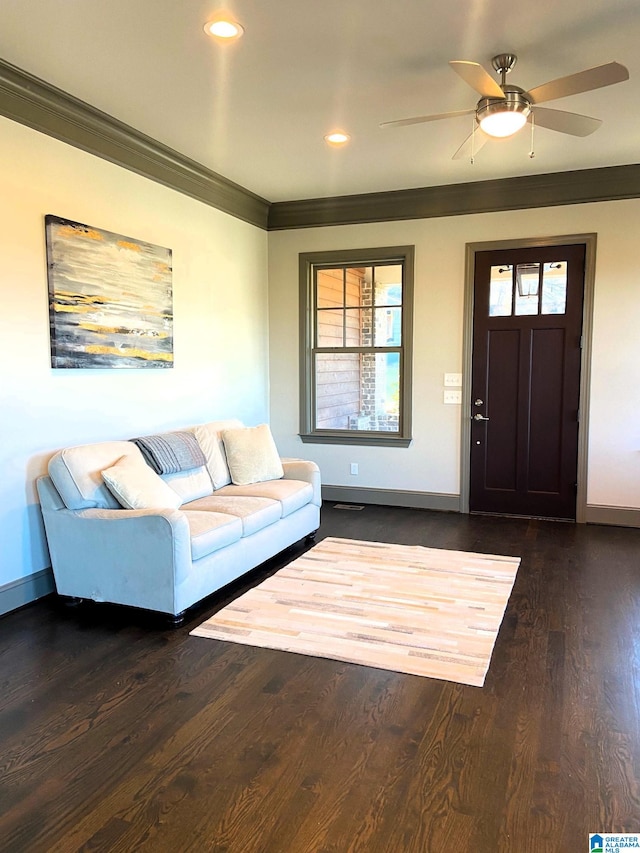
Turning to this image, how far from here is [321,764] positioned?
2117 millimetres

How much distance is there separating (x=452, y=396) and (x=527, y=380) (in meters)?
0.67

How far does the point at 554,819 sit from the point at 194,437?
10.8ft

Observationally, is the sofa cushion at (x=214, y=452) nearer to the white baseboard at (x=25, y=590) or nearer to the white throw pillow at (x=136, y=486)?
the white throw pillow at (x=136, y=486)

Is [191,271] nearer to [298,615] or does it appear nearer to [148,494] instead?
[148,494]

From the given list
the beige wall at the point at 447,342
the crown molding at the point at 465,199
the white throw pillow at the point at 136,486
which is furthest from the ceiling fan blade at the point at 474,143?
the white throw pillow at the point at 136,486

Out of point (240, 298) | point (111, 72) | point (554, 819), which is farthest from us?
point (240, 298)

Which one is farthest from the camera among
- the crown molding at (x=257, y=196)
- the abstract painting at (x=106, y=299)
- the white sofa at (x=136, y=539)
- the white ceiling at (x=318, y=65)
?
the abstract painting at (x=106, y=299)

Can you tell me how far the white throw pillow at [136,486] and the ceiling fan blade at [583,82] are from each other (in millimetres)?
2833

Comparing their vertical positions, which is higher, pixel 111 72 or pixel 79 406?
pixel 111 72

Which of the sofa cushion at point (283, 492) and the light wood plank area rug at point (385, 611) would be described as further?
the sofa cushion at point (283, 492)

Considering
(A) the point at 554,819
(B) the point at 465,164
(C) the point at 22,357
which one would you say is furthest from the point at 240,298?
(A) the point at 554,819

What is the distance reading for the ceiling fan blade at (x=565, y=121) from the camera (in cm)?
313

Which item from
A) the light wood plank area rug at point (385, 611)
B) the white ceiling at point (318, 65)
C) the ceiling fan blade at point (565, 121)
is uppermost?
the white ceiling at point (318, 65)

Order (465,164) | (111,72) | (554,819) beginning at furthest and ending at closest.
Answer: (465,164)
(111,72)
(554,819)
